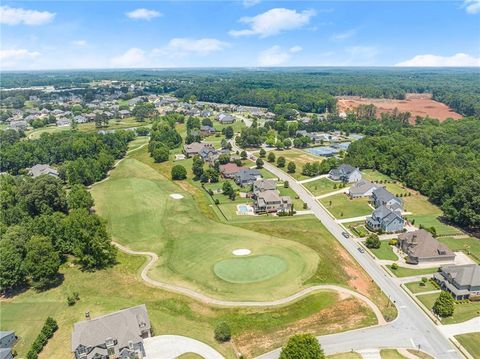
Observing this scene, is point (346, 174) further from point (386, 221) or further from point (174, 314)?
point (174, 314)

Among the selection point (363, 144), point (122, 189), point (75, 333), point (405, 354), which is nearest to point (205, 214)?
point (122, 189)

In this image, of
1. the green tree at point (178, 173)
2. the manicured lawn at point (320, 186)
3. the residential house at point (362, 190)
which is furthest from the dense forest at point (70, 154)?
the residential house at point (362, 190)

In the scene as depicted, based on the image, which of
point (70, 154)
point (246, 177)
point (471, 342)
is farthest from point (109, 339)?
point (70, 154)

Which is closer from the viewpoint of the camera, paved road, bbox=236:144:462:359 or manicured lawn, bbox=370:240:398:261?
paved road, bbox=236:144:462:359

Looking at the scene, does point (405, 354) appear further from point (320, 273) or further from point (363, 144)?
point (363, 144)

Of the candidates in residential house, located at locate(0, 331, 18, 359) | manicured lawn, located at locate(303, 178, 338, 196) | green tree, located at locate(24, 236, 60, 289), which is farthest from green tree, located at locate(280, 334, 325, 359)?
manicured lawn, located at locate(303, 178, 338, 196)

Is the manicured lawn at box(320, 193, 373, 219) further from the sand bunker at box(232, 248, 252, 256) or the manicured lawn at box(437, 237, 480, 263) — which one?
the sand bunker at box(232, 248, 252, 256)
